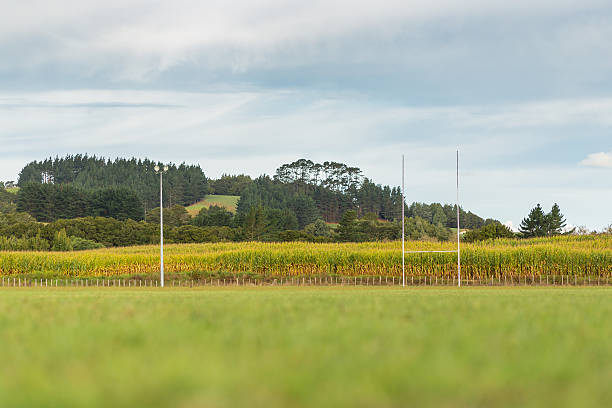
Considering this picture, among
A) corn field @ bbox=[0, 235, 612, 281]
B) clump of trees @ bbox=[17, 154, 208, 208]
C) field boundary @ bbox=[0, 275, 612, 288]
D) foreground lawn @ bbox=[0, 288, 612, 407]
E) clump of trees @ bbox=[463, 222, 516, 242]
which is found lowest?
field boundary @ bbox=[0, 275, 612, 288]

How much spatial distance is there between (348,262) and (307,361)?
47.4 metres

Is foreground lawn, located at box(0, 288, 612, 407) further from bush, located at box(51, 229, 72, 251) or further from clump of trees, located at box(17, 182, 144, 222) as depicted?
clump of trees, located at box(17, 182, 144, 222)

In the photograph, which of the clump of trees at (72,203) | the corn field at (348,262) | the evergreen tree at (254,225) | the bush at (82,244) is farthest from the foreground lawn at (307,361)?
the clump of trees at (72,203)

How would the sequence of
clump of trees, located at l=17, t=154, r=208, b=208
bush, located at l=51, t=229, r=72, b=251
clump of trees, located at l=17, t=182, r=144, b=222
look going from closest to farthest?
bush, located at l=51, t=229, r=72, b=251 → clump of trees, located at l=17, t=182, r=144, b=222 → clump of trees, located at l=17, t=154, r=208, b=208

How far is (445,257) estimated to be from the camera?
4900cm

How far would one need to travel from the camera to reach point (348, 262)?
5147 cm

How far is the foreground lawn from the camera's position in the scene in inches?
132

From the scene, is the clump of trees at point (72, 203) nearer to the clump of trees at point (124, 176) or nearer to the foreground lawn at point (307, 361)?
the clump of trees at point (124, 176)

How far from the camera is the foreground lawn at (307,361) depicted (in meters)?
3.36

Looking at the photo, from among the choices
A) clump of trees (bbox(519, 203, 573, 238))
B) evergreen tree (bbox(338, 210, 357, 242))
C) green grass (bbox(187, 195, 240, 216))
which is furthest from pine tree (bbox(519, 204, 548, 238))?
green grass (bbox(187, 195, 240, 216))

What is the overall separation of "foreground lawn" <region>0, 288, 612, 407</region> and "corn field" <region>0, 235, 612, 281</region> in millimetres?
43005

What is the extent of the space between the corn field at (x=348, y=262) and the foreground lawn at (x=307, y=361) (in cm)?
4301

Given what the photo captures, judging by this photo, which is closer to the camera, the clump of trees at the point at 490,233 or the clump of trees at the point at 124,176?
the clump of trees at the point at 490,233

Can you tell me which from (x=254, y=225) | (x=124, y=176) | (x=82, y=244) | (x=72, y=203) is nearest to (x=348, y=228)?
(x=254, y=225)
